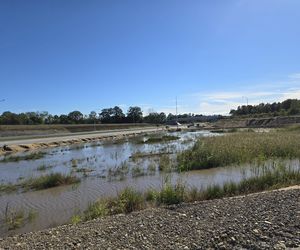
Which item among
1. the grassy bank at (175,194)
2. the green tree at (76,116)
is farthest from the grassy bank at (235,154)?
the green tree at (76,116)

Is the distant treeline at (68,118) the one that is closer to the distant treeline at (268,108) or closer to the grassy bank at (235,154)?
the distant treeline at (268,108)

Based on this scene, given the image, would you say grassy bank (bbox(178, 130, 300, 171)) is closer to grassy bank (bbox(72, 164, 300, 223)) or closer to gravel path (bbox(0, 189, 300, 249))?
grassy bank (bbox(72, 164, 300, 223))

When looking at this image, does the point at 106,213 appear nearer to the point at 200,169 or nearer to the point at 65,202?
the point at 65,202

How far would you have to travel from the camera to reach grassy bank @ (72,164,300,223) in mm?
10343

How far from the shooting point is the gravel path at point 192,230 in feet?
21.0

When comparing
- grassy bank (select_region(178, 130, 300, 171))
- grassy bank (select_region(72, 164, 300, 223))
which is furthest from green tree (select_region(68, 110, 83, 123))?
grassy bank (select_region(72, 164, 300, 223))

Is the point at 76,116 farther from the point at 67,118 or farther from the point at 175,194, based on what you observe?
the point at 175,194

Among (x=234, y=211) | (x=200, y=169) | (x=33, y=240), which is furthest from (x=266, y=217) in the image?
(x=200, y=169)

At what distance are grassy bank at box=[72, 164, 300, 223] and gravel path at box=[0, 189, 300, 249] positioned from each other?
146 cm

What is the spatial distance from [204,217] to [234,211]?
2.61ft

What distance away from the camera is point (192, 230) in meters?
7.10

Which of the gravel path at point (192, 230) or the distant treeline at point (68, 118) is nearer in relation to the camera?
the gravel path at point (192, 230)

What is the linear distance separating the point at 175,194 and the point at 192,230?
11.3 feet

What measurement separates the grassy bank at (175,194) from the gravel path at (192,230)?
4.79 feet
